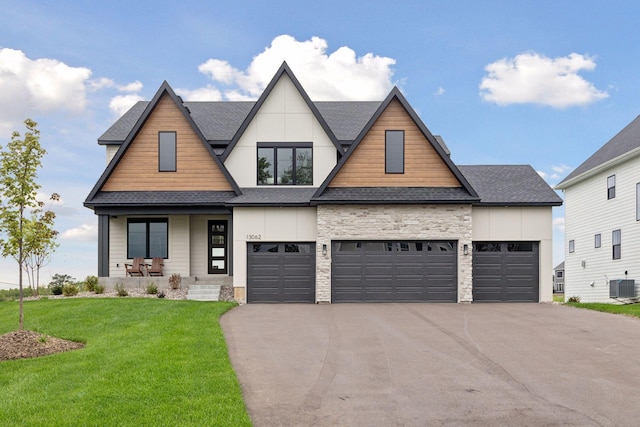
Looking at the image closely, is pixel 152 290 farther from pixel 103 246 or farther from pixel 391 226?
pixel 391 226

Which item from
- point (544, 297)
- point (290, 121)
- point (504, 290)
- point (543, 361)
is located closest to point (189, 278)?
point (290, 121)

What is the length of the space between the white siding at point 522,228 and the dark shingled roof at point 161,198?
992cm

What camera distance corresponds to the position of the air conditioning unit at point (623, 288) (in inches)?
1031

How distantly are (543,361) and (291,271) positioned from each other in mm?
12498

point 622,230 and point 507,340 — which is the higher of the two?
point 622,230

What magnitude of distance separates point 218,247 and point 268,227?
4.01 m

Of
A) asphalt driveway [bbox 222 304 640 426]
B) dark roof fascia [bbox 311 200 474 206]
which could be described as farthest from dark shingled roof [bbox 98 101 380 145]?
asphalt driveway [bbox 222 304 640 426]

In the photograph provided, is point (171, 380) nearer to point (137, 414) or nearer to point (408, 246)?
point (137, 414)

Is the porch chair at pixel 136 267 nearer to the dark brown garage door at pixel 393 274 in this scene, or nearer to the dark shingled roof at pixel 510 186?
the dark brown garage door at pixel 393 274

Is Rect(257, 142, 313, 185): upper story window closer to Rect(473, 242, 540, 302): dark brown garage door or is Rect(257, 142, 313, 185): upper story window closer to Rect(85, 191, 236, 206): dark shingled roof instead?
Rect(85, 191, 236, 206): dark shingled roof

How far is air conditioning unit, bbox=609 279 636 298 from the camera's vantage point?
2619 cm

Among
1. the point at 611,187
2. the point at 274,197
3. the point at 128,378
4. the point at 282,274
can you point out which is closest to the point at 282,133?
the point at 274,197

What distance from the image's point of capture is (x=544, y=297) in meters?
22.4

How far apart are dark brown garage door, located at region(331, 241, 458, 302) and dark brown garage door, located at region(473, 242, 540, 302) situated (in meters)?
1.19
